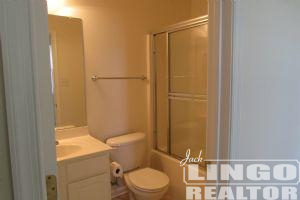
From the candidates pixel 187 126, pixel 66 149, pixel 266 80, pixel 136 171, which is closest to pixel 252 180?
pixel 266 80

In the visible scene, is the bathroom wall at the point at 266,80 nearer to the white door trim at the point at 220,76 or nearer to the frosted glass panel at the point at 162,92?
the white door trim at the point at 220,76

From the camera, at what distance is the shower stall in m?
2.24

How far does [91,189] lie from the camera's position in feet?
5.95

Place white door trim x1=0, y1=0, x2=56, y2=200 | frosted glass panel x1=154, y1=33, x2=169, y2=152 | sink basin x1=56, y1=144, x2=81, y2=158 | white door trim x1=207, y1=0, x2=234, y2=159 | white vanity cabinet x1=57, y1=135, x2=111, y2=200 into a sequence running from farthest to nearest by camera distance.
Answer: frosted glass panel x1=154, y1=33, x2=169, y2=152, sink basin x1=56, y1=144, x2=81, y2=158, white vanity cabinet x1=57, y1=135, x2=111, y2=200, white door trim x1=207, y1=0, x2=234, y2=159, white door trim x1=0, y1=0, x2=56, y2=200

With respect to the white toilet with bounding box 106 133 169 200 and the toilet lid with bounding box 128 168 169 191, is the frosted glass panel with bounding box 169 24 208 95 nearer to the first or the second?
the white toilet with bounding box 106 133 169 200

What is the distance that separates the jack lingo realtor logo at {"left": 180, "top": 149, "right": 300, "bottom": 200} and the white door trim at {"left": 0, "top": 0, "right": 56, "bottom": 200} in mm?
817

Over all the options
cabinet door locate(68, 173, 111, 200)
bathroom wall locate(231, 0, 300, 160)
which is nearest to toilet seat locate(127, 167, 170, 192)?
cabinet door locate(68, 173, 111, 200)

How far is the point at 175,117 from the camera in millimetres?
2590

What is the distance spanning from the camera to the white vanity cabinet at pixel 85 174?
1680 millimetres

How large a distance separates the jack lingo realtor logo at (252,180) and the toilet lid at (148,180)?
703 mm

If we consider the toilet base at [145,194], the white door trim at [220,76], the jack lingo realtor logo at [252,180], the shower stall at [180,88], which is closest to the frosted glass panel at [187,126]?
the shower stall at [180,88]

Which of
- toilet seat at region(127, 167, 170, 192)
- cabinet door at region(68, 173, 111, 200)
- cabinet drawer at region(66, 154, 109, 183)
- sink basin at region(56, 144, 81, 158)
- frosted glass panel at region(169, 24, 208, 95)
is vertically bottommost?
toilet seat at region(127, 167, 170, 192)

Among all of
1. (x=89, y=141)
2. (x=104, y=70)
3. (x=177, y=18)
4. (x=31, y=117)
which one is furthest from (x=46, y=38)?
(x=177, y=18)

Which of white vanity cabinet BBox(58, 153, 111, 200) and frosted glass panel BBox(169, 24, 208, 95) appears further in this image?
frosted glass panel BBox(169, 24, 208, 95)
